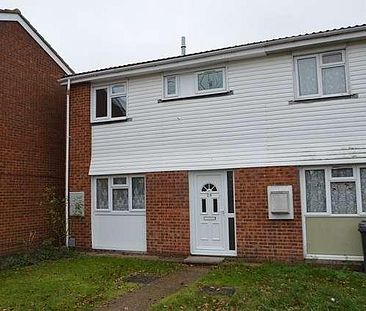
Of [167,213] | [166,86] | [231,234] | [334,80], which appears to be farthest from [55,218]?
[334,80]

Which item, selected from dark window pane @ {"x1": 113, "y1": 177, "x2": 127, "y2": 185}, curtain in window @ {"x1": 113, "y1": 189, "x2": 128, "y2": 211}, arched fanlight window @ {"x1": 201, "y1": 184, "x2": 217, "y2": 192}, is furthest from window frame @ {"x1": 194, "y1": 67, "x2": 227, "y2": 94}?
curtain in window @ {"x1": 113, "y1": 189, "x2": 128, "y2": 211}

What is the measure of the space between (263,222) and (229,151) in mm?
1914

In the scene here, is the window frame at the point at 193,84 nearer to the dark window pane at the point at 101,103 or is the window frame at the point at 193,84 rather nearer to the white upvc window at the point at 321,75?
the white upvc window at the point at 321,75

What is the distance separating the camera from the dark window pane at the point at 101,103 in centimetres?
1191

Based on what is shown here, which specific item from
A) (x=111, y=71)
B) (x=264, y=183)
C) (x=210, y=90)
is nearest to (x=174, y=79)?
(x=210, y=90)

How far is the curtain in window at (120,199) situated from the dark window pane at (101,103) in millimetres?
2295

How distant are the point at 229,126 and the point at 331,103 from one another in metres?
2.45

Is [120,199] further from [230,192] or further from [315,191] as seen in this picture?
[315,191]

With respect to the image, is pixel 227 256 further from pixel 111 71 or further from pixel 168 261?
pixel 111 71

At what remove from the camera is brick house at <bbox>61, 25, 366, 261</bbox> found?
9125mm

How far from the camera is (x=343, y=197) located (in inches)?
356

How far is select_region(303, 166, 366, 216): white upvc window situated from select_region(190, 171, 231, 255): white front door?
81.9 inches

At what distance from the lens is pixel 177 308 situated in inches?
243

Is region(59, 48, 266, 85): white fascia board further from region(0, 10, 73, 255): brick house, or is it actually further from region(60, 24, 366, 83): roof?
region(0, 10, 73, 255): brick house
